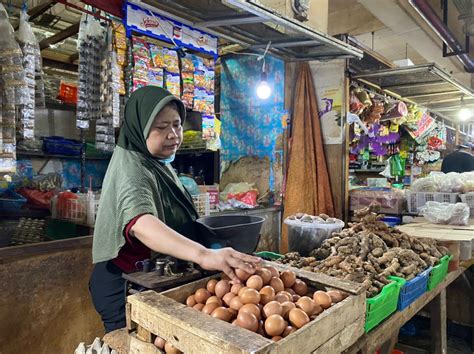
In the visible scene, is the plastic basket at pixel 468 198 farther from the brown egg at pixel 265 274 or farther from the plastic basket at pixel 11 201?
the plastic basket at pixel 11 201

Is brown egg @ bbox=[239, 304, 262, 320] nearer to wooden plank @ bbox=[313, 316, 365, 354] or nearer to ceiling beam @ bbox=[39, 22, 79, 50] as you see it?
wooden plank @ bbox=[313, 316, 365, 354]

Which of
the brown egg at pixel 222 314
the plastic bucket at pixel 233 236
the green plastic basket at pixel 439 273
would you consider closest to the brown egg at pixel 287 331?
the brown egg at pixel 222 314

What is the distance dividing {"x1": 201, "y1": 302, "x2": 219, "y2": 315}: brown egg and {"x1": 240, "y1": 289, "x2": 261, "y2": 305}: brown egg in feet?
0.35

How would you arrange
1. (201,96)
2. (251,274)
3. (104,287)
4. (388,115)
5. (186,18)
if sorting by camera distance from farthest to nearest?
(388,115), (201,96), (186,18), (104,287), (251,274)

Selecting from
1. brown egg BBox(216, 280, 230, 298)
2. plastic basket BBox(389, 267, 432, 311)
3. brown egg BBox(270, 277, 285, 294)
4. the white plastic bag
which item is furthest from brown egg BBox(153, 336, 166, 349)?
the white plastic bag

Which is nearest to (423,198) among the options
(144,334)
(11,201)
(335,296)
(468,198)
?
(468,198)

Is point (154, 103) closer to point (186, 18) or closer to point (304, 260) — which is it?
point (304, 260)

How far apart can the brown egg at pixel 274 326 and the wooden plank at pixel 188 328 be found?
5.3 inches

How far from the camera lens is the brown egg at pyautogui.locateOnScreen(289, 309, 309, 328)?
125 cm

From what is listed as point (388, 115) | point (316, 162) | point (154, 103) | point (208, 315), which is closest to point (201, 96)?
point (316, 162)

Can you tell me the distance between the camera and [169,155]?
1869 millimetres

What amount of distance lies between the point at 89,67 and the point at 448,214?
13.0 ft

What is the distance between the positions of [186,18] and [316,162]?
96.0 inches

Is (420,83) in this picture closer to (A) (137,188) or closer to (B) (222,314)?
(A) (137,188)
